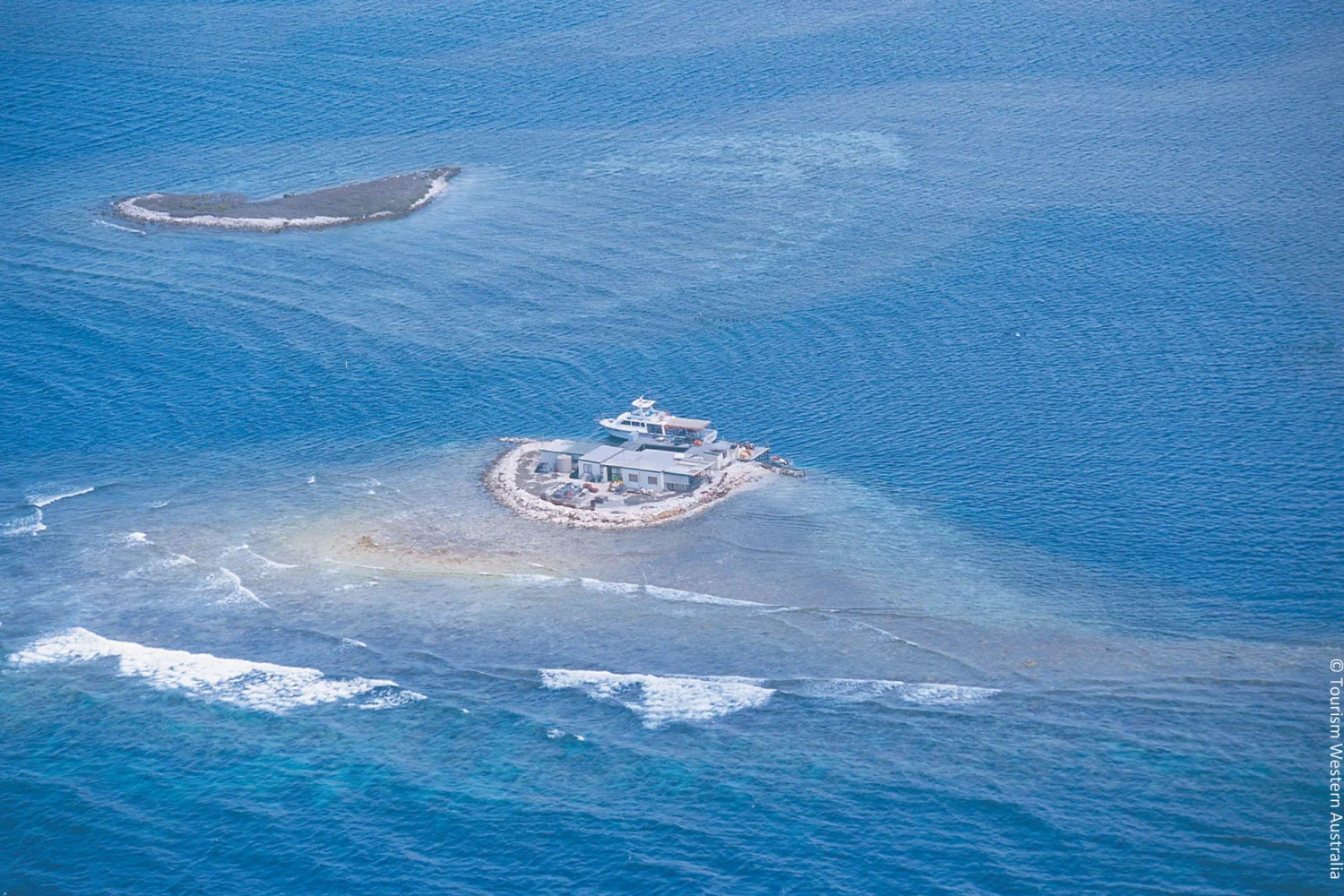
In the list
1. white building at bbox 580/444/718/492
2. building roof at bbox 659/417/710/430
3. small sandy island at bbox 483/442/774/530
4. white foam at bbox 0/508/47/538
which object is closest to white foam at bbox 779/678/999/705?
small sandy island at bbox 483/442/774/530

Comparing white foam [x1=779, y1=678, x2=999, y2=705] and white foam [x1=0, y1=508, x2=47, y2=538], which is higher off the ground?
white foam [x1=0, y1=508, x2=47, y2=538]

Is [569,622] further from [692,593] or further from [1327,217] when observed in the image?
[1327,217]

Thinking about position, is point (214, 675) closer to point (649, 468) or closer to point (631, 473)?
point (631, 473)

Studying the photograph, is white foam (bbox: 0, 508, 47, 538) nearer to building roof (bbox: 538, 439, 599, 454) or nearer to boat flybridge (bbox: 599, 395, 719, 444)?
building roof (bbox: 538, 439, 599, 454)

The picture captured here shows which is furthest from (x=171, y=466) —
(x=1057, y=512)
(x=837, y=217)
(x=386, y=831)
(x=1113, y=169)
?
(x=1113, y=169)

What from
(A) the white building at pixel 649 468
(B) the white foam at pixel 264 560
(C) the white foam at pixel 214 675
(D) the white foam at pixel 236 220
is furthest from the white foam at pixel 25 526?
(D) the white foam at pixel 236 220

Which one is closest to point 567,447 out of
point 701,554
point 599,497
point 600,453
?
point 600,453
